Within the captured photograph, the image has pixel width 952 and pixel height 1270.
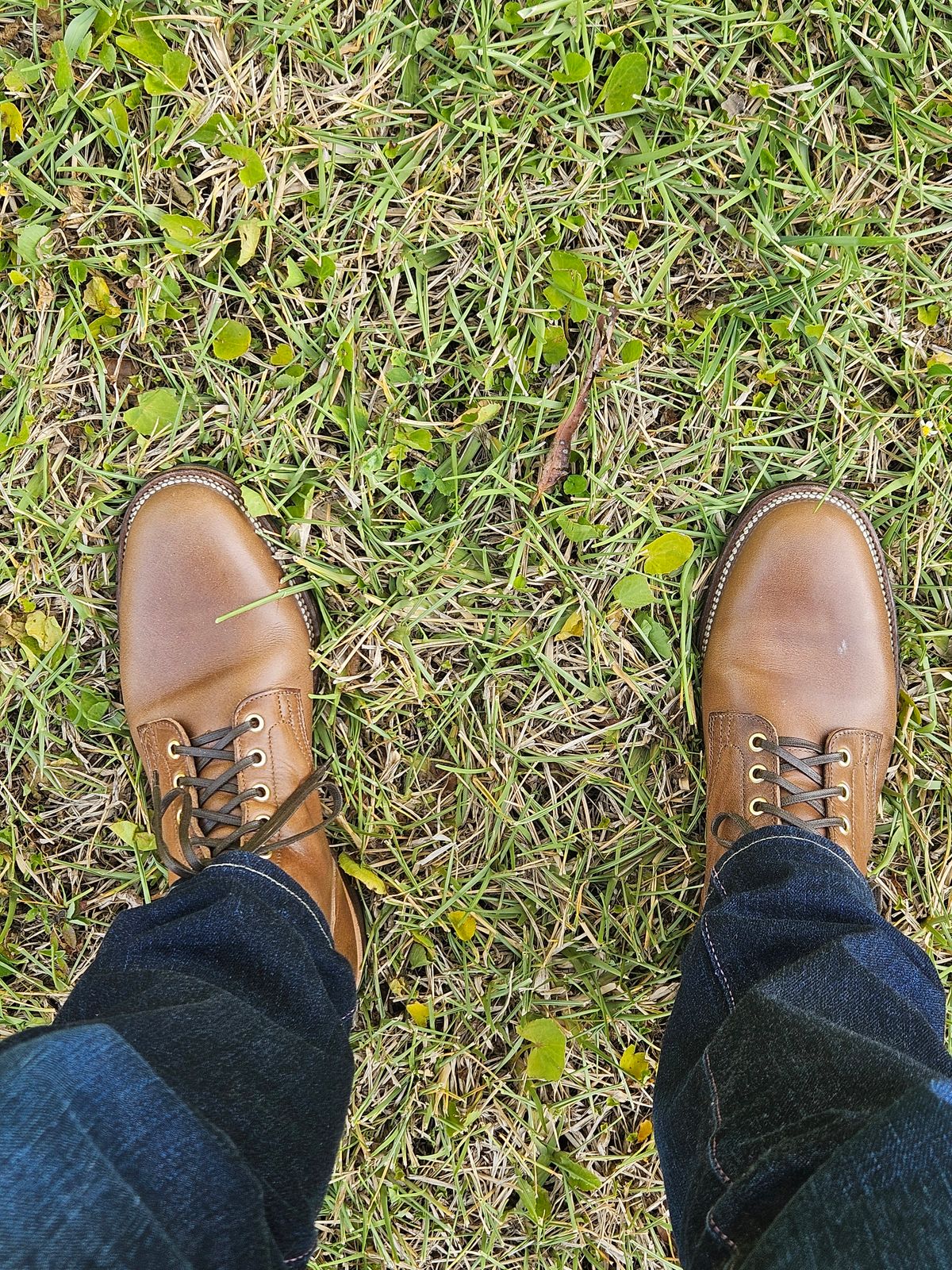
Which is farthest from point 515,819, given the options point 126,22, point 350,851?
point 126,22

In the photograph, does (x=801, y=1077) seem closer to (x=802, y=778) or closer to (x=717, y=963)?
(x=717, y=963)

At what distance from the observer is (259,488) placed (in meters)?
1.46

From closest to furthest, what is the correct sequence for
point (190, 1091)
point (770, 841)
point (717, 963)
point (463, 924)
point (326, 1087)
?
point (190, 1091)
point (326, 1087)
point (717, 963)
point (770, 841)
point (463, 924)

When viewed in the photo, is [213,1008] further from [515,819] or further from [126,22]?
[126,22]

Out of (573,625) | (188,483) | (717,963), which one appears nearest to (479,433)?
(573,625)

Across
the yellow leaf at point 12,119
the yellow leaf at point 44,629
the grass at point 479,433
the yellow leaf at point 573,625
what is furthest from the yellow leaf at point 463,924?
the yellow leaf at point 12,119

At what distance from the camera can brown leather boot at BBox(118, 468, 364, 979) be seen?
4.77 ft

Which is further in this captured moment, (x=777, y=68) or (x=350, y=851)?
(x=350, y=851)

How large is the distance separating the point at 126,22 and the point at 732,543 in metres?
1.23

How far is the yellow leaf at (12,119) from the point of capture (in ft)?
4.64

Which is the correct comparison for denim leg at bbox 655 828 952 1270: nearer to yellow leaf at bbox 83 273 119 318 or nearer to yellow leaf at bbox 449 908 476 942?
yellow leaf at bbox 449 908 476 942

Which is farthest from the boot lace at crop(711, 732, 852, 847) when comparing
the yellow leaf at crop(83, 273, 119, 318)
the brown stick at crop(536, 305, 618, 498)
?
the yellow leaf at crop(83, 273, 119, 318)

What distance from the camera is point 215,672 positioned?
4.95 ft

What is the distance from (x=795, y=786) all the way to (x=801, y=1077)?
589mm
